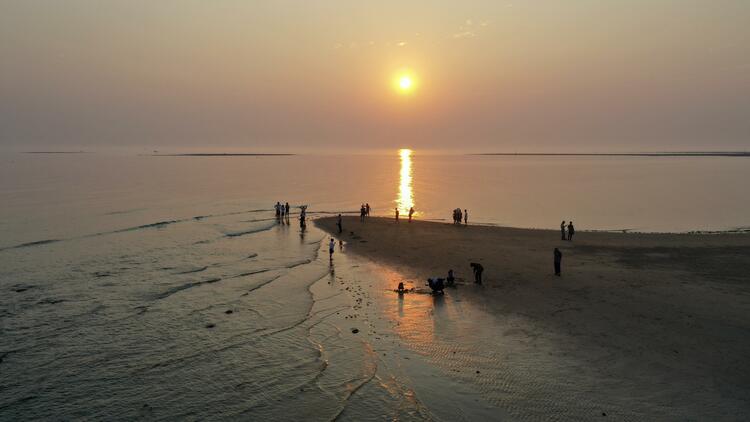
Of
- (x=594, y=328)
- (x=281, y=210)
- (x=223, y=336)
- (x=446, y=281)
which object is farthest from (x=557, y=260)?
(x=281, y=210)

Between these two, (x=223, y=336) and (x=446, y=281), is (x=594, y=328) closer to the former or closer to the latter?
(x=446, y=281)

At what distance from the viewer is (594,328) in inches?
727

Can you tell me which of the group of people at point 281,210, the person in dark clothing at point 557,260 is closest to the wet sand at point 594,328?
the person in dark clothing at point 557,260

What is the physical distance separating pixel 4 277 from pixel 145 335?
50.4 feet

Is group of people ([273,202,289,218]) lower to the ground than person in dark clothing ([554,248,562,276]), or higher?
higher

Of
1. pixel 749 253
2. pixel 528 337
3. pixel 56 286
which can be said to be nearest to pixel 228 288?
pixel 56 286

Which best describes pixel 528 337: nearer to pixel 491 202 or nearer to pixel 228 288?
pixel 228 288

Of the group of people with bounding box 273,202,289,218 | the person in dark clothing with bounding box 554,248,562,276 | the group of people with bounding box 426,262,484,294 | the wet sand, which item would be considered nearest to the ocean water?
the wet sand

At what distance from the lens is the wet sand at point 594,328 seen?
1334 centimetres

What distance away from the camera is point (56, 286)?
25219mm

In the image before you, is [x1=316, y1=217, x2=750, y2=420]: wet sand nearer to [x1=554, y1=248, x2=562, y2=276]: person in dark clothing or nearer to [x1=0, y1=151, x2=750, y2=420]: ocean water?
[x1=0, y1=151, x2=750, y2=420]: ocean water

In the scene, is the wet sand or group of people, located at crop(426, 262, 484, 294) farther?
group of people, located at crop(426, 262, 484, 294)

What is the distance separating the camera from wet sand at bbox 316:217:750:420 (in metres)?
13.3

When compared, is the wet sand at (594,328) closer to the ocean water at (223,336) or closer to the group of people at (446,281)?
the ocean water at (223,336)
